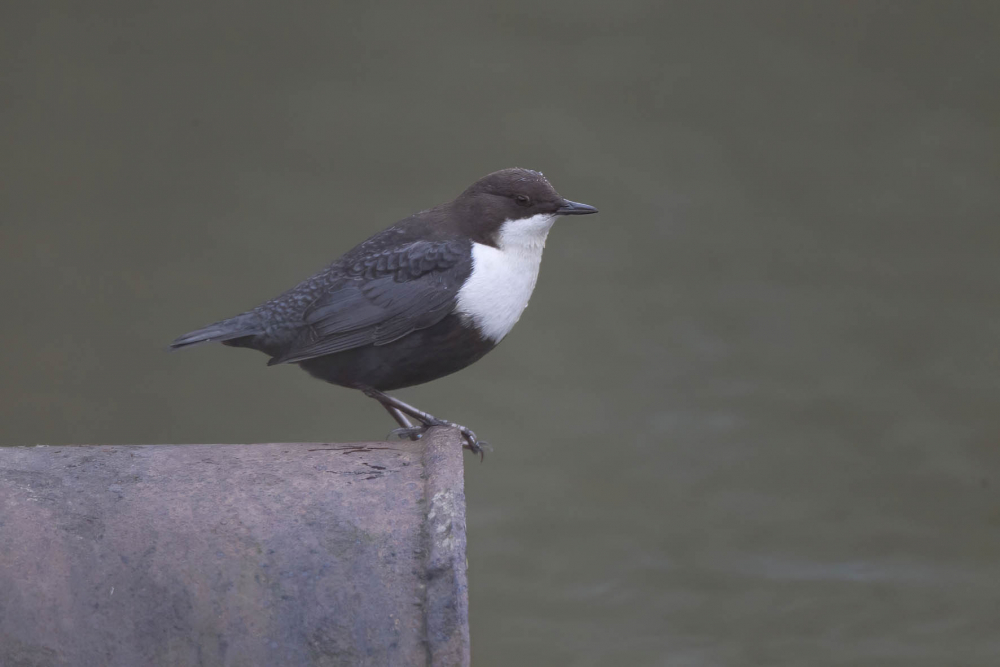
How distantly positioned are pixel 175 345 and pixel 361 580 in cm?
55

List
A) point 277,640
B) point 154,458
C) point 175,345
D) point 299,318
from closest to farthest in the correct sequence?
point 277,640 → point 154,458 → point 175,345 → point 299,318

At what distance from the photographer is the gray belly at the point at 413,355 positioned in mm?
1598

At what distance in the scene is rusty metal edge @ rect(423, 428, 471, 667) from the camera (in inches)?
45.4

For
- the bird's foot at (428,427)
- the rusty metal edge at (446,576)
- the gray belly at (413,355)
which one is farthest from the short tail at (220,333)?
the rusty metal edge at (446,576)

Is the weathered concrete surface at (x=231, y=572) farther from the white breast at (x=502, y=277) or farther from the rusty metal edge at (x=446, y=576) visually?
the white breast at (x=502, y=277)

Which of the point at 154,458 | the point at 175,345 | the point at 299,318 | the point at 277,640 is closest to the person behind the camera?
the point at 277,640

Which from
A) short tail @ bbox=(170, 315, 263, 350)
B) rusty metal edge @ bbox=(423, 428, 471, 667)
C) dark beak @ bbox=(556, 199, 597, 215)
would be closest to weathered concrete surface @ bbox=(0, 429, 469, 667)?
rusty metal edge @ bbox=(423, 428, 471, 667)

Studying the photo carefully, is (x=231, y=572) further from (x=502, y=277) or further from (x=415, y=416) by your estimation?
(x=502, y=277)

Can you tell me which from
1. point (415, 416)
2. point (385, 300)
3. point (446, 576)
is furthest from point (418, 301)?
point (446, 576)

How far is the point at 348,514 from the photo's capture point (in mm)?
1229

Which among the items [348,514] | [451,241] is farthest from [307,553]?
[451,241]

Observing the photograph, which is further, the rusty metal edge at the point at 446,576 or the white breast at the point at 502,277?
the white breast at the point at 502,277

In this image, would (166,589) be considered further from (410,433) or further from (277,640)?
(410,433)

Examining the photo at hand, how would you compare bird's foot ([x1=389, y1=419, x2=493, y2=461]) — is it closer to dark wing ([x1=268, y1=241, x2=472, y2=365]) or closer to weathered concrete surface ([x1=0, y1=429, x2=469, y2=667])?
dark wing ([x1=268, y1=241, x2=472, y2=365])
